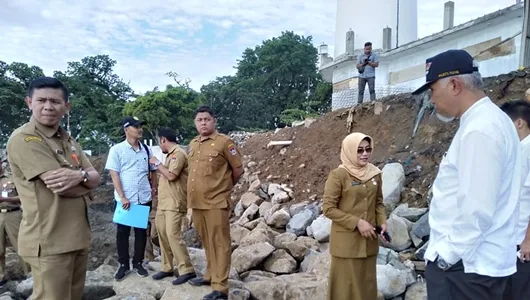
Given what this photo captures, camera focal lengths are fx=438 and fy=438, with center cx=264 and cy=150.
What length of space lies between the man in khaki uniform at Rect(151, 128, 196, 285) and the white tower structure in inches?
562

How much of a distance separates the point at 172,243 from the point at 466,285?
3.32 m

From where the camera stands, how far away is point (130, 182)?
473 centimetres

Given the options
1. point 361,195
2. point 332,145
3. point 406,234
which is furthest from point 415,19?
point 361,195

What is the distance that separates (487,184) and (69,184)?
2.31 m

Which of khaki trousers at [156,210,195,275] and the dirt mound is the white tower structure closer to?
the dirt mound

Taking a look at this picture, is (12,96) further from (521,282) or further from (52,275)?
(521,282)

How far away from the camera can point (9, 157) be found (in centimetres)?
273

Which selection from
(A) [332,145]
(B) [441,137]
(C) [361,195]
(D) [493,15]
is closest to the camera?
(C) [361,195]

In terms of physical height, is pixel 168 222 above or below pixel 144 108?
below

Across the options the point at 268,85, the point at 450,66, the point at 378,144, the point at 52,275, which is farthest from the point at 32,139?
the point at 268,85

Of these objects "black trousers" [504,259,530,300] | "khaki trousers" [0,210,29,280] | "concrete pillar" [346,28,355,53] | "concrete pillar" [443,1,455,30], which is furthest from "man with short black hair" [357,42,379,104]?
"black trousers" [504,259,530,300]

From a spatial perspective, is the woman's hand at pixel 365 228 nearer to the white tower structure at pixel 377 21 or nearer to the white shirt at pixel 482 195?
the white shirt at pixel 482 195

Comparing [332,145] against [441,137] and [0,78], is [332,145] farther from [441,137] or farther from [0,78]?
[0,78]

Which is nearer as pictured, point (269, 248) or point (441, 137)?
point (269, 248)
